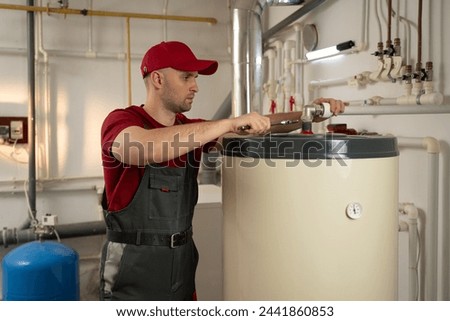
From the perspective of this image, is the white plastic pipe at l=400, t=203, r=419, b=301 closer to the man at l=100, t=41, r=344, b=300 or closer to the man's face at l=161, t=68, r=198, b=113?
the man at l=100, t=41, r=344, b=300

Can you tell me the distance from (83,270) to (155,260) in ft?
6.21

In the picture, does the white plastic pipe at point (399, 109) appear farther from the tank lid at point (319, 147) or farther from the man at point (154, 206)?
the man at point (154, 206)

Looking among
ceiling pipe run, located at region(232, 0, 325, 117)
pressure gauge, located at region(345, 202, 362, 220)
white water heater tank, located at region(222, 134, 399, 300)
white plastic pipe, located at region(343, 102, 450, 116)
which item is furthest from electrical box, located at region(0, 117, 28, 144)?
pressure gauge, located at region(345, 202, 362, 220)

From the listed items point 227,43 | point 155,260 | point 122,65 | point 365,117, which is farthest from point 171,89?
point 227,43

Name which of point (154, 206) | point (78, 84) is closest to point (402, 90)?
point (154, 206)

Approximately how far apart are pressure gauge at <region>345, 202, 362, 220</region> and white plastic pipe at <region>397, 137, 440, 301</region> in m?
0.60

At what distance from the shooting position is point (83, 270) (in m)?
3.10

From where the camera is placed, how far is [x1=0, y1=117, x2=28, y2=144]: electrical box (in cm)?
287

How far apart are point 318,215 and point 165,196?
456mm

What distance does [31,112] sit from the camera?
2871 mm

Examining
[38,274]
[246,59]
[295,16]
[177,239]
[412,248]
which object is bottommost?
[38,274]

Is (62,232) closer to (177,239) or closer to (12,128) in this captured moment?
(12,128)

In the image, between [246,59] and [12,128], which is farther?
[12,128]

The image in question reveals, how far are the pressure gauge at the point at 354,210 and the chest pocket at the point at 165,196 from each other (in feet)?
1.61
